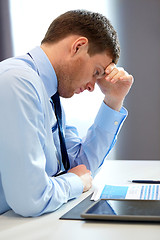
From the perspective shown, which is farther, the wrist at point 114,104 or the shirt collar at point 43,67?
the wrist at point 114,104

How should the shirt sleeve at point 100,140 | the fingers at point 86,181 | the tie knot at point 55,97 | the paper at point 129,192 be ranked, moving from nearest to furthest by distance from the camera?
1. the paper at point 129,192
2. the fingers at point 86,181
3. the tie knot at point 55,97
4. the shirt sleeve at point 100,140

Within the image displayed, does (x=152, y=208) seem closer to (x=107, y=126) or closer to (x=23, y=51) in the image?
(x=107, y=126)

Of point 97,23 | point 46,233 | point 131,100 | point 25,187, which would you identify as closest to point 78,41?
point 97,23

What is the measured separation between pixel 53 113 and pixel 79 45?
0.26 meters

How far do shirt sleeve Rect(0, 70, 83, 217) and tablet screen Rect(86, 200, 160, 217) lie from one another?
0.13 meters

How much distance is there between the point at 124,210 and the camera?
3.13ft

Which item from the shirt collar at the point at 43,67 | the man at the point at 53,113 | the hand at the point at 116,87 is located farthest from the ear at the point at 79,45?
the hand at the point at 116,87

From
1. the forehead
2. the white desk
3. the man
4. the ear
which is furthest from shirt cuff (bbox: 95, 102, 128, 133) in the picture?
the white desk

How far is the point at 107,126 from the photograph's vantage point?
64.1 inches

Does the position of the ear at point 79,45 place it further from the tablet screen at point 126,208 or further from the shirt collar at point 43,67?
the tablet screen at point 126,208

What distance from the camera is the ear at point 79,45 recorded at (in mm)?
1310

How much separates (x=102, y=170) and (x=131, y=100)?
1.53 meters

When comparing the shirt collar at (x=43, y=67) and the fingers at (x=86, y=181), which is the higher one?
the shirt collar at (x=43, y=67)

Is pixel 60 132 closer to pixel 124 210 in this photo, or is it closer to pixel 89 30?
pixel 89 30
